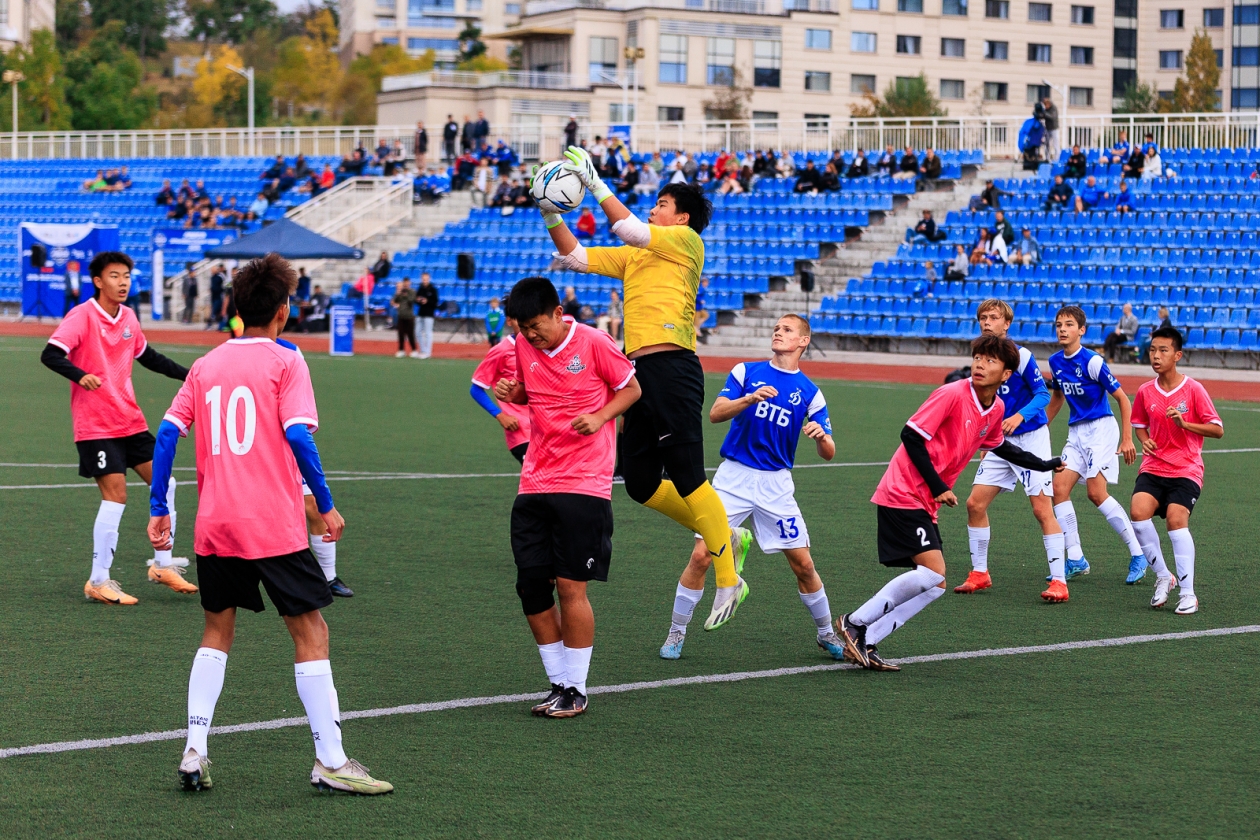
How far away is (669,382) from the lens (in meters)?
7.21

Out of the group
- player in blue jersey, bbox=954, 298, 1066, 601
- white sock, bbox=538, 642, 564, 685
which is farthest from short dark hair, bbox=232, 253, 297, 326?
player in blue jersey, bbox=954, 298, 1066, 601

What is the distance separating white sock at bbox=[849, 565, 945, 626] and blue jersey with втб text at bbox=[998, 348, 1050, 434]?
2.33 metres

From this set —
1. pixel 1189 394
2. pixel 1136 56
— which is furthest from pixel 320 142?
pixel 1136 56

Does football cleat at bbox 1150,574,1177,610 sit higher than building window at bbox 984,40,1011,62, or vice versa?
building window at bbox 984,40,1011,62

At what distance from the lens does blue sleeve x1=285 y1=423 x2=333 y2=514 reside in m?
5.16

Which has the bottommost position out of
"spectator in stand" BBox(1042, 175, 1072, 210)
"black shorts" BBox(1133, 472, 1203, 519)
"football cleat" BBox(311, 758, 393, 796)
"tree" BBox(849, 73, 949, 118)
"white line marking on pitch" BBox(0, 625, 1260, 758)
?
"white line marking on pitch" BBox(0, 625, 1260, 758)

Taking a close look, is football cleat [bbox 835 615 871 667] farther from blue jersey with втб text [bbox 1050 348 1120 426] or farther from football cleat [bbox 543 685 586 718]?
blue jersey with втб text [bbox 1050 348 1120 426]

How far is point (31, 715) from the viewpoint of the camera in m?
6.21

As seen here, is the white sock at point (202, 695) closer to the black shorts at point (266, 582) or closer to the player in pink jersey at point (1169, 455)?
the black shorts at point (266, 582)

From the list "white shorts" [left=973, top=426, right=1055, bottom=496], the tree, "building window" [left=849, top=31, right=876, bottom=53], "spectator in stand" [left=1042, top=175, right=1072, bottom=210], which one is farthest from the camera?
"building window" [left=849, top=31, right=876, bottom=53]

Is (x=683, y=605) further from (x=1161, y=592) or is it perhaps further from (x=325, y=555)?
(x=1161, y=592)

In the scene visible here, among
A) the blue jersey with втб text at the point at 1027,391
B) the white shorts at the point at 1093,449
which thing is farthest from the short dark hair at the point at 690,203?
the white shorts at the point at 1093,449

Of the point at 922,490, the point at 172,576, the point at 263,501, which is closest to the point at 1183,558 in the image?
the point at 922,490

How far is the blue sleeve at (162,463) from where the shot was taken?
18.9 feet
